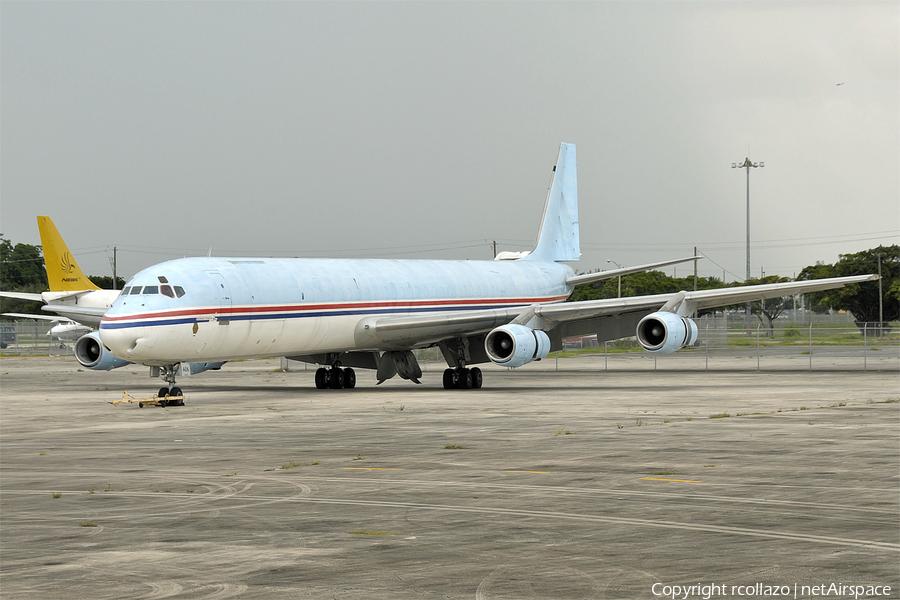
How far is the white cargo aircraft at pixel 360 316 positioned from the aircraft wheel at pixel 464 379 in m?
0.04

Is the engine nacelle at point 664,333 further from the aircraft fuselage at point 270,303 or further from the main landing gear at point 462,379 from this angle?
the aircraft fuselage at point 270,303

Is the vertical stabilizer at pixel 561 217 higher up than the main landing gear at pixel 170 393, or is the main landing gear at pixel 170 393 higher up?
the vertical stabilizer at pixel 561 217

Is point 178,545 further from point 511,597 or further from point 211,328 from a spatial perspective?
point 211,328

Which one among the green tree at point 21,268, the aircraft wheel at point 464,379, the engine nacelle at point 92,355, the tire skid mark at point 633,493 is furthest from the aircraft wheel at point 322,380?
the green tree at point 21,268

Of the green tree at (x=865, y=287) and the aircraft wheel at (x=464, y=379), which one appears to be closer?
the aircraft wheel at (x=464, y=379)

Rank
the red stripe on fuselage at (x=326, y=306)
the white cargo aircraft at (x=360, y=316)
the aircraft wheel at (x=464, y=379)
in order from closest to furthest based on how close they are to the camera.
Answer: the red stripe on fuselage at (x=326, y=306)
the white cargo aircraft at (x=360, y=316)
the aircraft wheel at (x=464, y=379)

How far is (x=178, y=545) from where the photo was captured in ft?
30.8

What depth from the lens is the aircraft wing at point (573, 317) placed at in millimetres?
31656

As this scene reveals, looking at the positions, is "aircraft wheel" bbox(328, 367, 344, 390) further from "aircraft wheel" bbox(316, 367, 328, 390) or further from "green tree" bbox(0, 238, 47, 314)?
"green tree" bbox(0, 238, 47, 314)

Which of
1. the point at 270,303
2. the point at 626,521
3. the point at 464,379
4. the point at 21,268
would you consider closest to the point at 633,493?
the point at 626,521

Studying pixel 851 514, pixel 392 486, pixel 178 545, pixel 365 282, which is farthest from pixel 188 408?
pixel 851 514

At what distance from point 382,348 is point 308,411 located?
979cm

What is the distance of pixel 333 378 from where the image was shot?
34250mm

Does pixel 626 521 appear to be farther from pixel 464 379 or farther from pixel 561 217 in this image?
pixel 561 217
